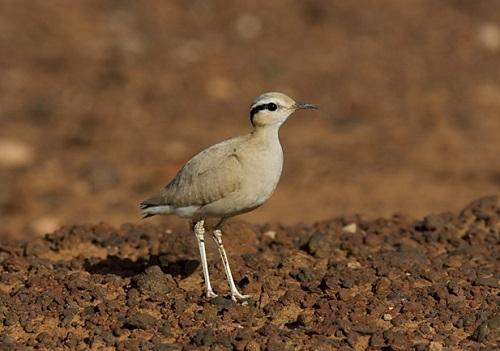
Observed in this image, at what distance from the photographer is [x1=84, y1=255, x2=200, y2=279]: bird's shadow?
8648 mm

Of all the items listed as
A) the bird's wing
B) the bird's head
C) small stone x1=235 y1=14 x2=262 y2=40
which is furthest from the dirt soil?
small stone x1=235 y1=14 x2=262 y2=40

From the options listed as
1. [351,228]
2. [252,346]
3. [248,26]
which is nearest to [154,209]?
[252,346]

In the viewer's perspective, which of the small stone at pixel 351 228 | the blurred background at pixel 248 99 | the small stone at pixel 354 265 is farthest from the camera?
the blurred background at pixel 248 99

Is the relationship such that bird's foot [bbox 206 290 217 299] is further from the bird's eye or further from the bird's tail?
the bird's eye

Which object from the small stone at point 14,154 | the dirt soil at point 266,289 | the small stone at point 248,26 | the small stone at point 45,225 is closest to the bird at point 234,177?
the dirt soil at point 266,289

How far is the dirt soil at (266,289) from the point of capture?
23.4ft

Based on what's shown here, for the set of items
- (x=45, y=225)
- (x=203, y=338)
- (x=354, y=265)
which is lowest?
(x=203, y=338)

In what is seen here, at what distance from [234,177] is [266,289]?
1009mm

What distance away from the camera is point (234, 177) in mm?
7719

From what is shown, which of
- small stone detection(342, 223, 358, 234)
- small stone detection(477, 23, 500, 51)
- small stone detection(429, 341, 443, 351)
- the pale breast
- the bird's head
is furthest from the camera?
small stone detection(477, 23, 500, 51)

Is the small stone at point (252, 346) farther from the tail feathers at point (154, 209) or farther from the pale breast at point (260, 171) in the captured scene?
the tail feathers at point (154, 209)

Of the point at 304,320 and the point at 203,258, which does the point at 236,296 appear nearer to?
the point at 203,258

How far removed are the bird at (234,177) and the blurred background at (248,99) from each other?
5.71 m

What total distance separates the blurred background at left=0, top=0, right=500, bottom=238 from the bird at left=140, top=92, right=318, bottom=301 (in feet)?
18.7
